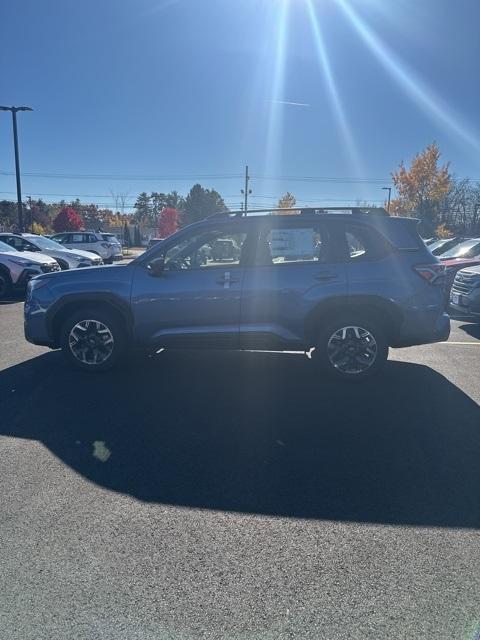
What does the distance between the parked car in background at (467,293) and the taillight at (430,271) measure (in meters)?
4.04

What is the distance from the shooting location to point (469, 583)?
2.47m

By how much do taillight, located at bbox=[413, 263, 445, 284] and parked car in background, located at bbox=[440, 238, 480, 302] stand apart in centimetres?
634

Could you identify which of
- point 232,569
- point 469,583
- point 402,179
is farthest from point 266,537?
point 402,179

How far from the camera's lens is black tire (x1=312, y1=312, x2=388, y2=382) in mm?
5594

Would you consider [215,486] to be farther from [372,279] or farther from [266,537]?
[372,279]

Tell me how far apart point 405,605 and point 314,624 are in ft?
1.54

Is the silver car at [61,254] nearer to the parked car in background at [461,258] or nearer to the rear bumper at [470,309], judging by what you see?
the parked car in background at [461,258]

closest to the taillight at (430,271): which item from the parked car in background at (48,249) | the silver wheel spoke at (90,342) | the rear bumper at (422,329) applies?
the rear bumper at (422,329)

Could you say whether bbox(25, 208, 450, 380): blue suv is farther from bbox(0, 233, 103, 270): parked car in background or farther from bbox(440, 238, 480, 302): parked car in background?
bbox(0, 233, 103, 270): parked car in background

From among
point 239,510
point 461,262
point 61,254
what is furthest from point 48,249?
point 239,510

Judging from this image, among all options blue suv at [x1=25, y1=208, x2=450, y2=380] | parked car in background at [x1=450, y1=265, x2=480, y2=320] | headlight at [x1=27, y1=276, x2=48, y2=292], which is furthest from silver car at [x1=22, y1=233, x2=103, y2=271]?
parked car in background at [x1=450, y1=265, x2=480, y2=320]

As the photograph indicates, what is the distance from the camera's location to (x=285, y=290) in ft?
18.2

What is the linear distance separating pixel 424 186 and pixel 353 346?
113 ft

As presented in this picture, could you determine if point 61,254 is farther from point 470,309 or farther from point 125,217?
point 125,217
